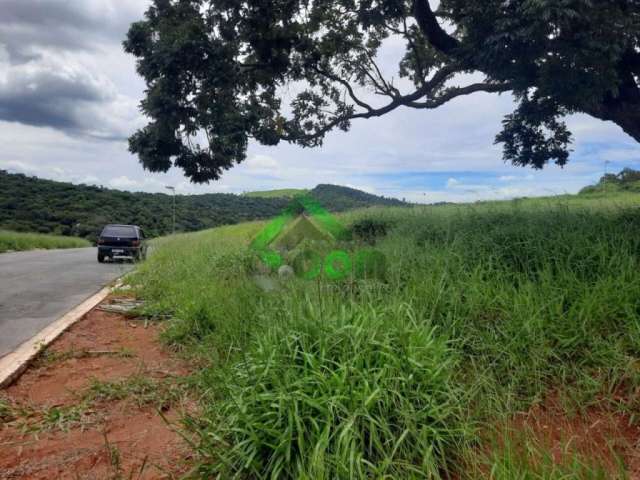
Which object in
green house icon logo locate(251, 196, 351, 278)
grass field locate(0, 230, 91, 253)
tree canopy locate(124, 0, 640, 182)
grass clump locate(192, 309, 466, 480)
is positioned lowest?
grass field locate(0, 230, 91, 253)

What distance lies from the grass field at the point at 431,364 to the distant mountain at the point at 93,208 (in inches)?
371

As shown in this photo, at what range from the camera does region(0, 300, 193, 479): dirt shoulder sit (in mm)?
2611

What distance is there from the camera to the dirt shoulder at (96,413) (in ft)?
8.57

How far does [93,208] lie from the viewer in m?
43.6

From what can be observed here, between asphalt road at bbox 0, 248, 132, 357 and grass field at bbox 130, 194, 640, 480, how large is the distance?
2258 mm

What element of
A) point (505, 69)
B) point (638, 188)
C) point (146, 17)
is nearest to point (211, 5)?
point (146, 17)

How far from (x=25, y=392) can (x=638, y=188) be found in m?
18.4

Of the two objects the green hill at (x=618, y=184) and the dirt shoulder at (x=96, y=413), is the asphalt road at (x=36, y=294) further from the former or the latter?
the green hill at (x=618, y=184)

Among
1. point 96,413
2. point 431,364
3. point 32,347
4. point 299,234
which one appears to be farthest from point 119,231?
point 431,364

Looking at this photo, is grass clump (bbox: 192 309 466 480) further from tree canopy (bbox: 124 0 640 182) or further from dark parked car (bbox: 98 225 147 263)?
dark parked car (bbox: 98 225 147 263)

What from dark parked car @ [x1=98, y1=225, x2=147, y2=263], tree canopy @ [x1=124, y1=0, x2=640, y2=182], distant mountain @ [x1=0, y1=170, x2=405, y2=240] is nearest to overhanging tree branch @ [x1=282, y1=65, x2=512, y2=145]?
tree canopy @ [x1=124, y1=0, x2=640, y2=182]

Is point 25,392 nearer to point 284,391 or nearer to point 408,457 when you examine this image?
point 284,391

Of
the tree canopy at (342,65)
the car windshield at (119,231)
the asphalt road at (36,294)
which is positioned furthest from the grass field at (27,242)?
the tree canopy at (342,65)

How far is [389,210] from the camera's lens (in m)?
11.2
